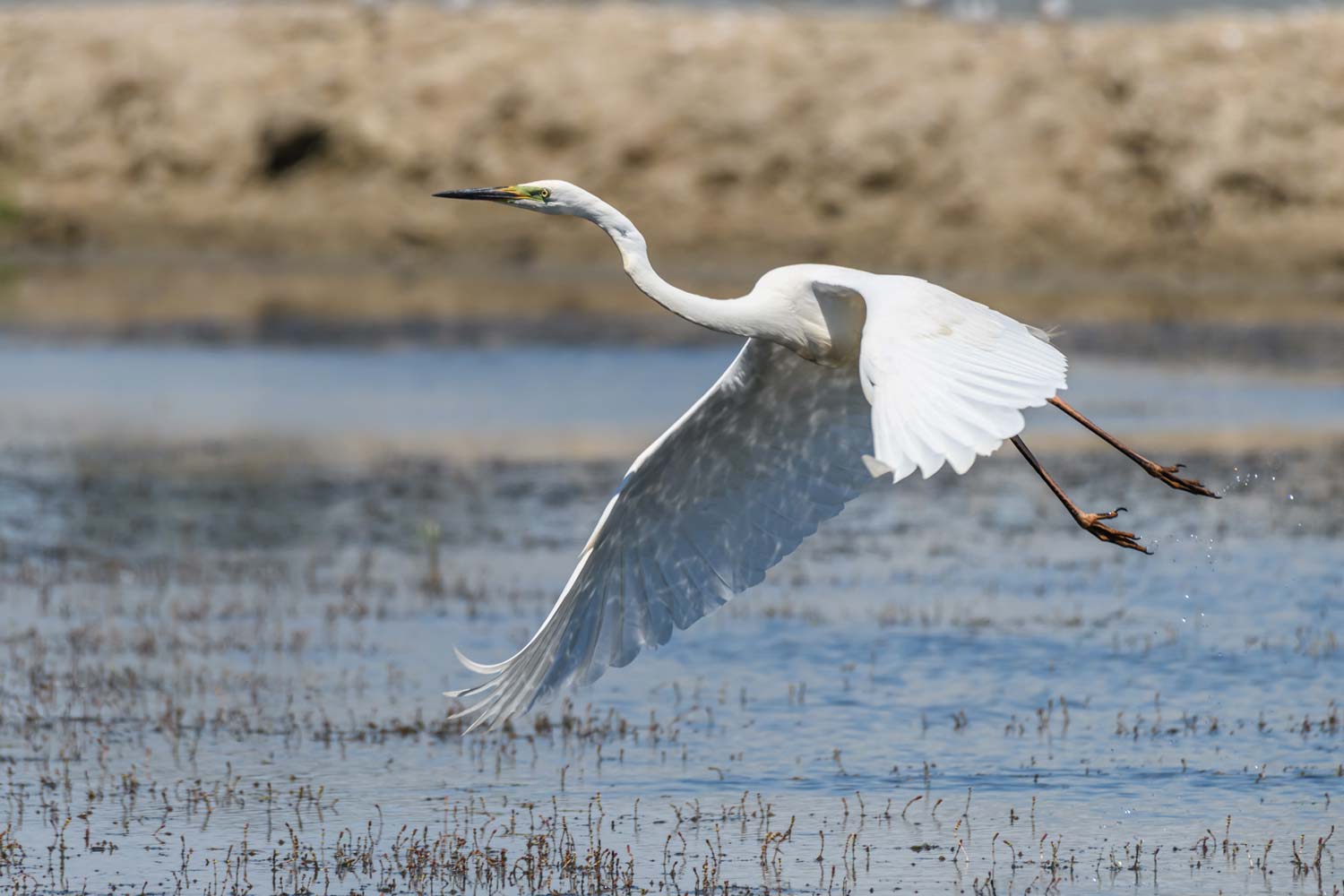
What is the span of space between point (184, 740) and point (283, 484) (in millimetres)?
11008

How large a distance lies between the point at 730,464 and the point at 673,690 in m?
3.60

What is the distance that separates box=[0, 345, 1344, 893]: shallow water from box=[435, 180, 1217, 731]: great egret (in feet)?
3.32

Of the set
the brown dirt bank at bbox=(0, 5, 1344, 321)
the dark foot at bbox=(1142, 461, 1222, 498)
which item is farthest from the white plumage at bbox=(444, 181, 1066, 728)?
the brown dirt bank at bbox=(0, 5, 1344, 321)

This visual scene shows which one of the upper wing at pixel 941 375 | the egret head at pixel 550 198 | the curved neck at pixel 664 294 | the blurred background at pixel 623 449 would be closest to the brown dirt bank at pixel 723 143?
the blurred background at pixel 623 449

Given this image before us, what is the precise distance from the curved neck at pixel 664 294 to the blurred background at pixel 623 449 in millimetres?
2352

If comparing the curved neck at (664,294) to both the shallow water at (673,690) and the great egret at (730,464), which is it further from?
the shallow water at (673,690)

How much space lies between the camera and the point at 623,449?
2556 cm

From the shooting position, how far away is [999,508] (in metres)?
Result: 21.3

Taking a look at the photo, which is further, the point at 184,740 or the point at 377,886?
the point at 184,740

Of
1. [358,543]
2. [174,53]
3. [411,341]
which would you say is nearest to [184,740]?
[358,543]

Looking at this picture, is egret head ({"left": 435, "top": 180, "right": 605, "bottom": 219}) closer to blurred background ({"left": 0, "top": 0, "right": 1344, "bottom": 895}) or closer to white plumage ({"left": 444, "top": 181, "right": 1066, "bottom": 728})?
white plumage ({"left": 444, "top": 181, "right": 1066, "bottom": 728})

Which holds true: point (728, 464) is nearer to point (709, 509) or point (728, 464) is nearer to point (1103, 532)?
point (709, 509)

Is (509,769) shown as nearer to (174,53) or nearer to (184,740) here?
(184,740)

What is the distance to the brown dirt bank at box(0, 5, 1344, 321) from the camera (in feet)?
178
